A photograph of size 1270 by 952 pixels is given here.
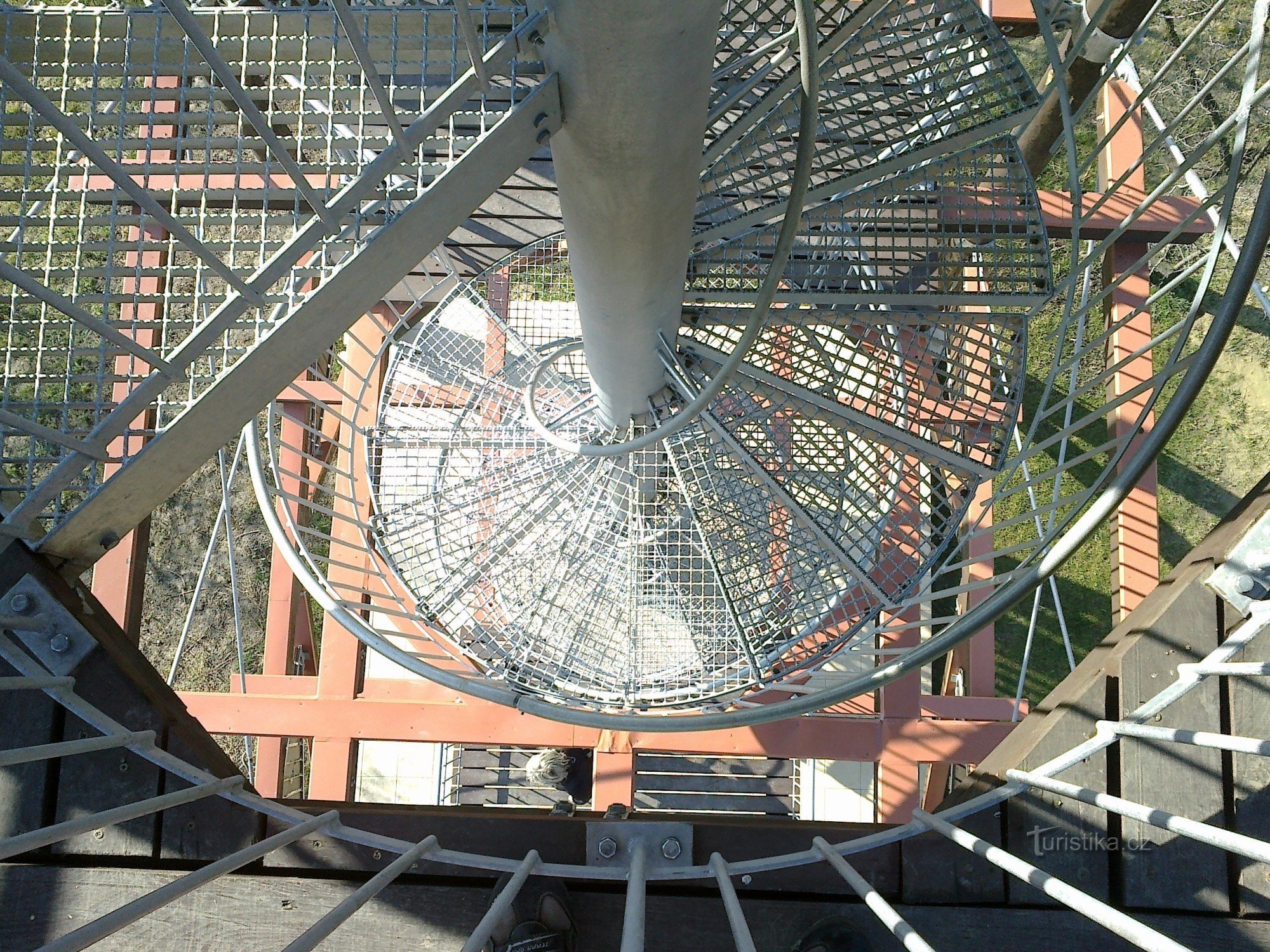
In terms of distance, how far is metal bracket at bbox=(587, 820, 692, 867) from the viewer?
2.26 metres

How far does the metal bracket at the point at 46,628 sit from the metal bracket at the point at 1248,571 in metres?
2.66

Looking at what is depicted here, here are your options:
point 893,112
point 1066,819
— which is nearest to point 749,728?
point 1066,819

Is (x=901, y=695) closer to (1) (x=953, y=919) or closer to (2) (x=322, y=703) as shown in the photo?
(1) (x=953, y=919)

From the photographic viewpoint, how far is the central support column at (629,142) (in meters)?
1.29

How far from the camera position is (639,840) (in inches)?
89.4

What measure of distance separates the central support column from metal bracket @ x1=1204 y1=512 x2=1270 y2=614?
1.44 m

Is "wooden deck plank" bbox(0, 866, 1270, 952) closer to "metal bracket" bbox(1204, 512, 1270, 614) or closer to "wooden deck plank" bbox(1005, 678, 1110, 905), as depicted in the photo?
"wooden deck plank" bbox(1005, 678, 1110, 905)

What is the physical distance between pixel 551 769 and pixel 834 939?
3.43m

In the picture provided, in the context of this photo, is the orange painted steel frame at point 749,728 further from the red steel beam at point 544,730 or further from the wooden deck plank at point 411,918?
the wooden deck plank at point 411,918

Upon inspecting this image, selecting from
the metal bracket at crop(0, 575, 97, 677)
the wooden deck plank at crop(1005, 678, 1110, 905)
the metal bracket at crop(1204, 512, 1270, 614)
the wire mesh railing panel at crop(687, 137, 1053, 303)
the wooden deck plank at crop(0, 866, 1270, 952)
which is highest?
the wire mesh railing panel at crop(687, 137, 1053, 303)

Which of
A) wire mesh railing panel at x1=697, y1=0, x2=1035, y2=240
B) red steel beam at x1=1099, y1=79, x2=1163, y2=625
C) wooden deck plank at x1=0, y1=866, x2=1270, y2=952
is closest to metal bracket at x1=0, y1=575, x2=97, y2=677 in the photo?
wooden deck plank at x1=0, y1=866, x2=1270, y2=952

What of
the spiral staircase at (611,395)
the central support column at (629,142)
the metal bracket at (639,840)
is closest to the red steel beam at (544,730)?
Answer: the spiral staircase at (611,395)

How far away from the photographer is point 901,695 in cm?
464

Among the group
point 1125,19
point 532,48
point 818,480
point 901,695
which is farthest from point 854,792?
point 532,48
